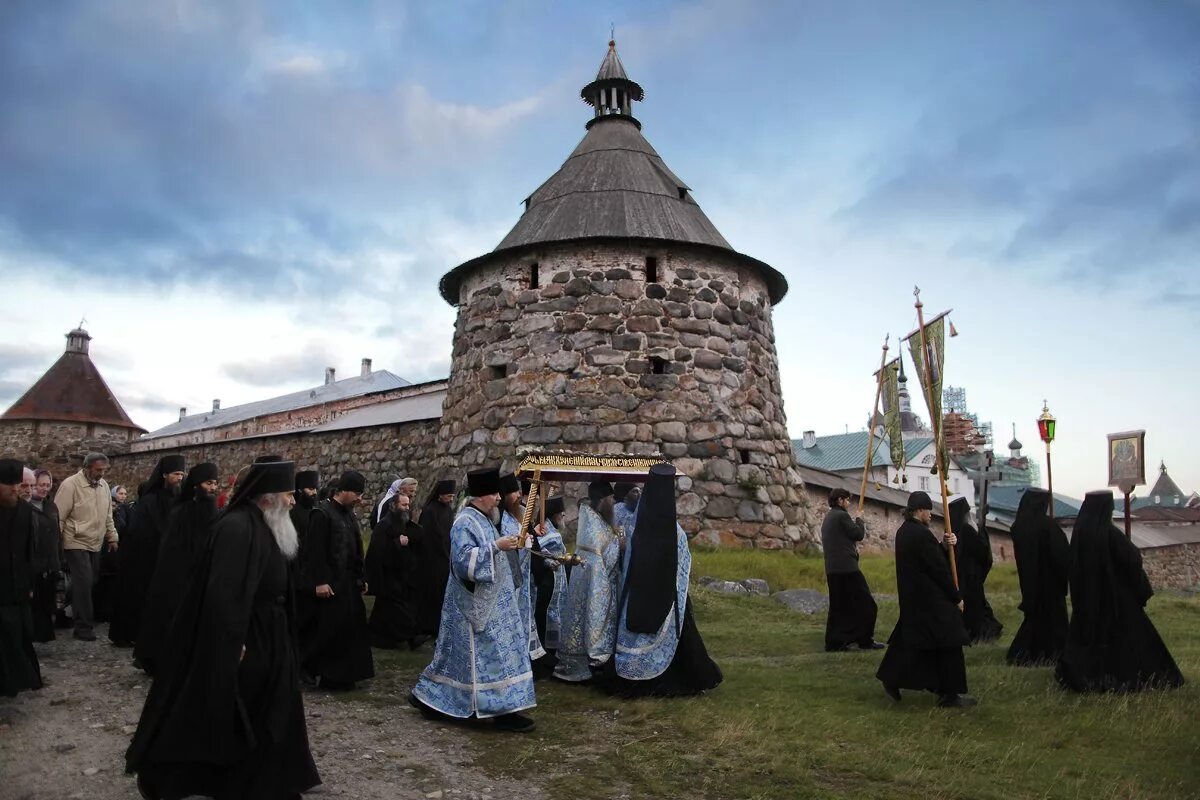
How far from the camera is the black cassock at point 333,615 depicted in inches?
272

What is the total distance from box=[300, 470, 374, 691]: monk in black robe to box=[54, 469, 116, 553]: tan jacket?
10.1 ft

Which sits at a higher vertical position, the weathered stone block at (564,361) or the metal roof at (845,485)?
the weathered stone block at (564,361)

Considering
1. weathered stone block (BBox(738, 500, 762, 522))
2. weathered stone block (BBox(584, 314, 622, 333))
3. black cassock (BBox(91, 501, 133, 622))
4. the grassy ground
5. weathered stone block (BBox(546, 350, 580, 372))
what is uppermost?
weathered stone block (BBox(584, 314, 622, 333))

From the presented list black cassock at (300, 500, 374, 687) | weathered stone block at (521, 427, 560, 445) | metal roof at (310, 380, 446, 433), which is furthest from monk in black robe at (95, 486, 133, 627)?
metal roof at (310, 380, 446, 433)

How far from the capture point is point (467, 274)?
664 inches

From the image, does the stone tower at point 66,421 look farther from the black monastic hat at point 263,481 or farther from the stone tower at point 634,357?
the black monastic hat at point 263,481

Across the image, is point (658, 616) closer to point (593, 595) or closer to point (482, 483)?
point (593, 595)

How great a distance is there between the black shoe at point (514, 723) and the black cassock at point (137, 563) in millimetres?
4246

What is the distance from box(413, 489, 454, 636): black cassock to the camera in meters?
8.91

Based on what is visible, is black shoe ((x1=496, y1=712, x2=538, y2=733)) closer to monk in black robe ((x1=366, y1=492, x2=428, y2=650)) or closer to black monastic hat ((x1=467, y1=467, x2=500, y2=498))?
black monastic hat ((x1=467, y1=467, x2=500, y2=498))

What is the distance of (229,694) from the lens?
3.89 meters

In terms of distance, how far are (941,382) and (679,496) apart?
6.31 meters

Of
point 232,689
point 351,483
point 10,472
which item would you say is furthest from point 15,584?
point 232,689

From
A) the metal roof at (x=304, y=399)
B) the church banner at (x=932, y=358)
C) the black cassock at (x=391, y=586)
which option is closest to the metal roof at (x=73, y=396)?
the metal roof at (x=304, y=399)
